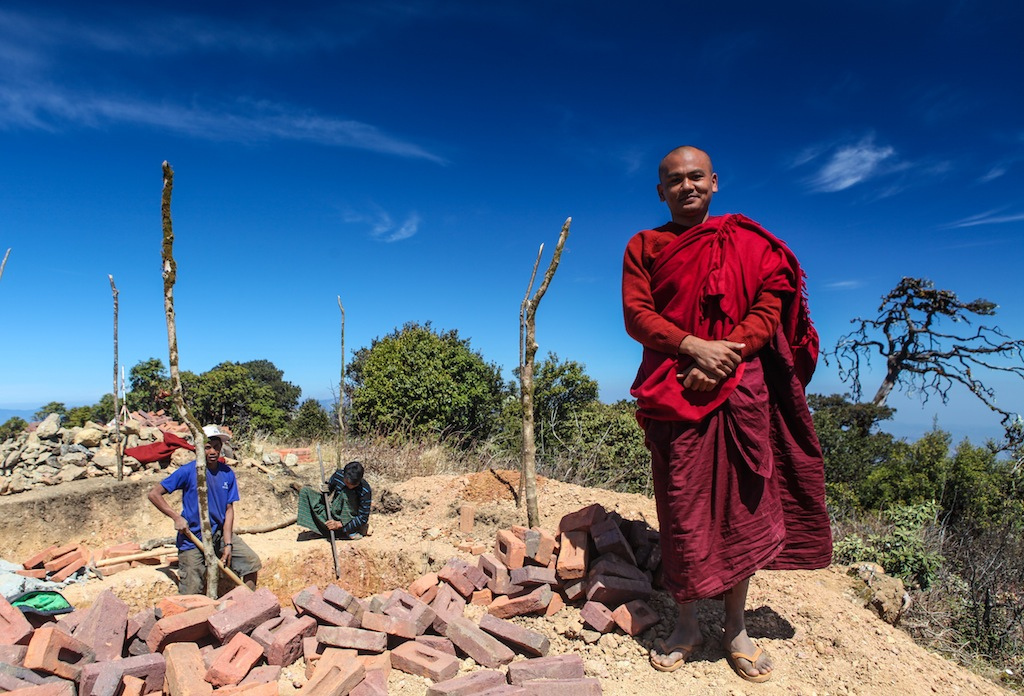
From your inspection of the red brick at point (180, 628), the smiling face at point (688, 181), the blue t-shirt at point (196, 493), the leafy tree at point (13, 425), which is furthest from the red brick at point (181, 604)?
the leafy tree at point (13, 425)

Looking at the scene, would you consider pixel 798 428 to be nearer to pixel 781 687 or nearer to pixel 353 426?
pixel 781 687

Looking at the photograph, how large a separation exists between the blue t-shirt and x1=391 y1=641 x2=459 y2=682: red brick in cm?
235

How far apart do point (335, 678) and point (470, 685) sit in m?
0.64

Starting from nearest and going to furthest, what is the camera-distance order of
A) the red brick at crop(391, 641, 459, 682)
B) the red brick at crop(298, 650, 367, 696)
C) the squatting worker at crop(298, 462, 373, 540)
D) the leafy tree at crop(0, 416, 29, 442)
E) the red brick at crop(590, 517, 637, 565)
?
the red brick at crop(298, 650, 367, 696) < the red brick at crop(391, 641, 459, 682) < the red brick at crop(590, 517, 637, 565) < the squatting worker at crop(298, 462, 373, 540) < the leafy tree at crop(0, 416, 29, 442)

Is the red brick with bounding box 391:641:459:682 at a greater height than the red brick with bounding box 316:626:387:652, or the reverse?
the red brick with bounding box 316:626:387:652

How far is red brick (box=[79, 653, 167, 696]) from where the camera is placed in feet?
8.93

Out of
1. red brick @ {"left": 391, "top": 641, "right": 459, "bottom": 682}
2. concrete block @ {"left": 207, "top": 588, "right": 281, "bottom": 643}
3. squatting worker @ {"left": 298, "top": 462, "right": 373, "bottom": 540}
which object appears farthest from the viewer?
squatting worker @ {"left": 298, "top": 462, "right": 373, "bottom": 540}

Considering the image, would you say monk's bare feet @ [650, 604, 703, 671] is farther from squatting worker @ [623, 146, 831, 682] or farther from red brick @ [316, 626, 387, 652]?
red brick @ [316, 626, 387, 652]

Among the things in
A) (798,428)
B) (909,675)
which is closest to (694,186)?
(798,428)

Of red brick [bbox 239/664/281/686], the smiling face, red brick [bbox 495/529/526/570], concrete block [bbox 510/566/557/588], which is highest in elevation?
the smiling face

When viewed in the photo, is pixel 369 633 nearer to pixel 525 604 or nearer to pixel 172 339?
pixel 525 604

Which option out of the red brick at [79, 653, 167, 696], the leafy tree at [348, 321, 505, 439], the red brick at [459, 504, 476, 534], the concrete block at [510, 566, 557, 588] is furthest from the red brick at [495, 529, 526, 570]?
the leafy tree at [348, 321, 505, 439]

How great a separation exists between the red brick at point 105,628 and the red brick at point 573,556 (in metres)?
2.41

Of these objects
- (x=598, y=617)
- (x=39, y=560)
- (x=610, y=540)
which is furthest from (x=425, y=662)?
(x=39, y=560)
